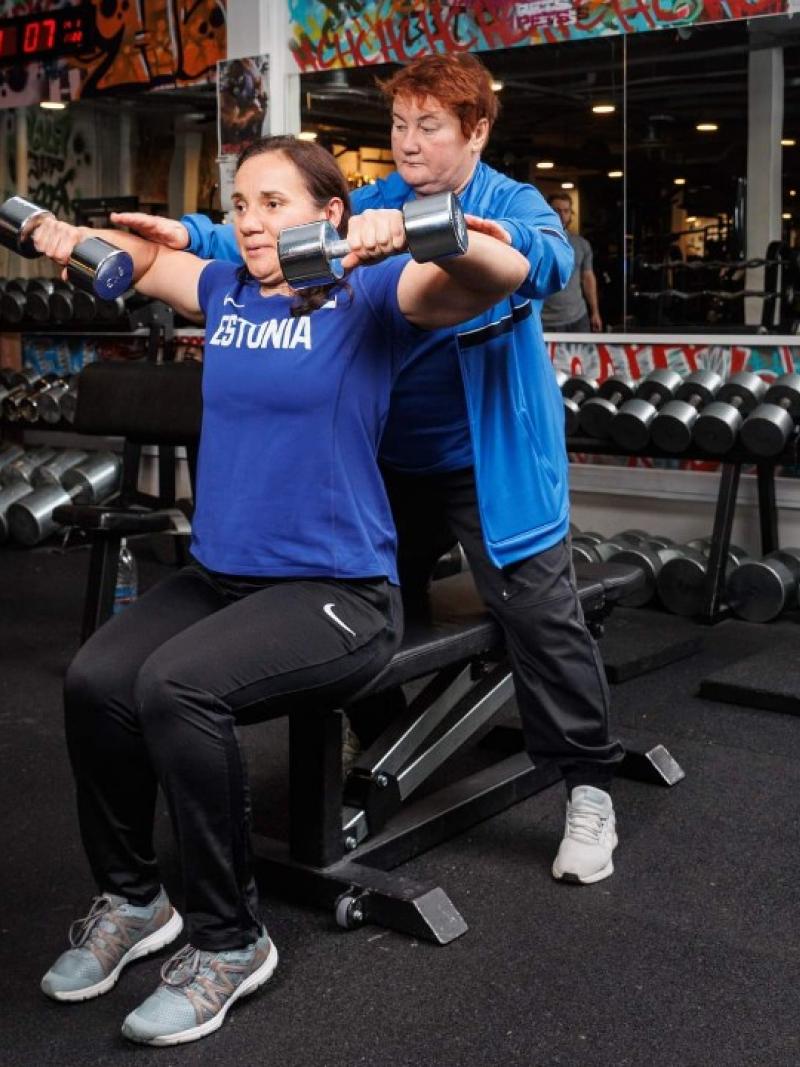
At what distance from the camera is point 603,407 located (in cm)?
433

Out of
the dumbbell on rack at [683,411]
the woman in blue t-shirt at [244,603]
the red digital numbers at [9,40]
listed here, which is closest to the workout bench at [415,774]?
the woman in blue t-shirt at [244,603]

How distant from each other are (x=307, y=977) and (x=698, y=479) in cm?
310

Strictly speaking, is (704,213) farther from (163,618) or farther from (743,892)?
(163,618)

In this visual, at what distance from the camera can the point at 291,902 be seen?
2.18 m

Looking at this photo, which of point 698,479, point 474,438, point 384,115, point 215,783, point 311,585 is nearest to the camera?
point 215,783

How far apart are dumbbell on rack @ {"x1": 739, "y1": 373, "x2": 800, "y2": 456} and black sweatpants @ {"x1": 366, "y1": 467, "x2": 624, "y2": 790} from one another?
183 cm

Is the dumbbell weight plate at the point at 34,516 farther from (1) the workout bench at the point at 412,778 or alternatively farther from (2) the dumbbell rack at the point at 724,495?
(1) the workout bench at the point at 412,778

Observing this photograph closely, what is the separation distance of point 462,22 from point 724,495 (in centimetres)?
209

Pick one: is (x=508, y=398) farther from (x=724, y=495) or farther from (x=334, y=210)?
(x=724, y=495)

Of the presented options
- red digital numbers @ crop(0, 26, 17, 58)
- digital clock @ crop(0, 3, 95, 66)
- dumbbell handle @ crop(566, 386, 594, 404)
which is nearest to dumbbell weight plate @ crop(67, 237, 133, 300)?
dumbbell handle @ crop(566, 386, 594, 404)

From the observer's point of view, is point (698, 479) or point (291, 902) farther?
point (698, 479)

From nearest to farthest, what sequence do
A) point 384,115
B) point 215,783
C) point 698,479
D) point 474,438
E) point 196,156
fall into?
point 215,783
point 474,438
point 698,479
point 384,115
point 196,156

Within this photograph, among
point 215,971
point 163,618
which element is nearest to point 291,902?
point 215,971

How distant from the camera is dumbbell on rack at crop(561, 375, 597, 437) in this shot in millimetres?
4418
